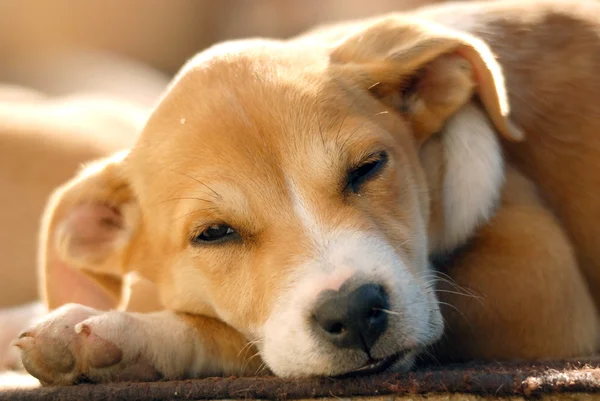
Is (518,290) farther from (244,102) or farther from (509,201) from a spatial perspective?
(244,102)

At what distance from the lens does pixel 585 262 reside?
2.38 metres

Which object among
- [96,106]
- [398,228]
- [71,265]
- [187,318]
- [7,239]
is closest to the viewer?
[398,228]

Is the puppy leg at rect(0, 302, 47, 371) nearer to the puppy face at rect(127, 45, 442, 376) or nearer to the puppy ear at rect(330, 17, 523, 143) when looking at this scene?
the puppy face at rect(127, 45, 442, 376)

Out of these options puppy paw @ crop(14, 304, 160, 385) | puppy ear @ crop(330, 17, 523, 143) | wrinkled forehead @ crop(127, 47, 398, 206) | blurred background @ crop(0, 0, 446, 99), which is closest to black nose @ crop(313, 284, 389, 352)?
wrinkled forehead @ crop(127, 47, 398, 206)

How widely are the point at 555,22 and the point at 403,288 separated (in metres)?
1.29

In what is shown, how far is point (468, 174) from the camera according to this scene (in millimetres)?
2254

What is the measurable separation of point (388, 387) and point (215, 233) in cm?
66

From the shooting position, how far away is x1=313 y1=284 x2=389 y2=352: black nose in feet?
5.16

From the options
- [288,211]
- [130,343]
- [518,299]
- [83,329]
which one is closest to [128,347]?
[130,343]

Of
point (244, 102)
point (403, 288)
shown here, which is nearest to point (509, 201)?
point (403, 288)

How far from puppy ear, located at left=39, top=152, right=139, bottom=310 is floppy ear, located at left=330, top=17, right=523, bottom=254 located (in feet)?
2.49

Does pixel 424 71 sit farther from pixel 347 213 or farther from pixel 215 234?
pixel 215 234

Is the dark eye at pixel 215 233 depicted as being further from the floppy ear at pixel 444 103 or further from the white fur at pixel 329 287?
the floppy ear at pixel 444 103

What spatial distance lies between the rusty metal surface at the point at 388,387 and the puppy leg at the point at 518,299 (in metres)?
0.33
